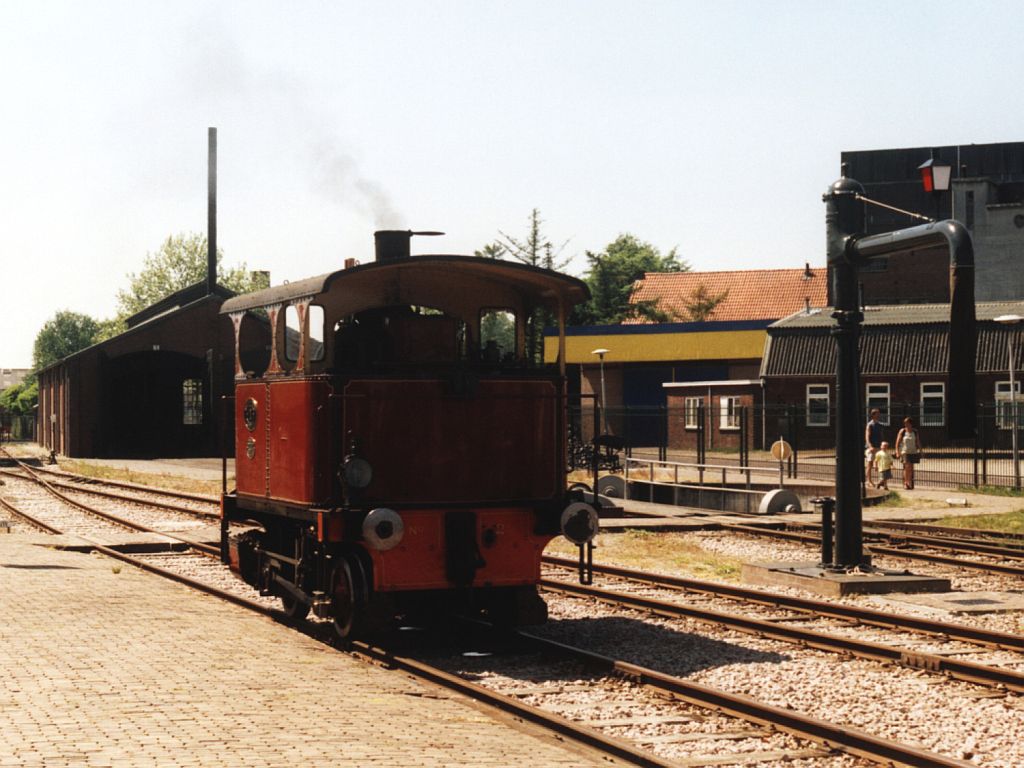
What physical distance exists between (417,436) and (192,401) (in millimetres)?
47057

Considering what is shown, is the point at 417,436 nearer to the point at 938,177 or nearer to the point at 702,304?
the point at 938,177

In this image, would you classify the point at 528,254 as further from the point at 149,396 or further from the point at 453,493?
the point at 453,493

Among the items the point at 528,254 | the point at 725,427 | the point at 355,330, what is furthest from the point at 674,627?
the point at 528,254

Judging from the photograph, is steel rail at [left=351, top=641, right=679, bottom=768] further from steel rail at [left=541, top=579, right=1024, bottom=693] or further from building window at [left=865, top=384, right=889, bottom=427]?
building window at [left=865, top=384, right=889, bottom=427]

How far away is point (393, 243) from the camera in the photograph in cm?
1171

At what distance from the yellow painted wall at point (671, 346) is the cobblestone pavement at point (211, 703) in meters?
44.6

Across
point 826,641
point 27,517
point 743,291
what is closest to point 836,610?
point 826,641

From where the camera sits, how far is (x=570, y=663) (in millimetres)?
10289

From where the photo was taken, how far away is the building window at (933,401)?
4359 centimetres

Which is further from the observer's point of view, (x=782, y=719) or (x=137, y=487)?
(x=137, y=487)

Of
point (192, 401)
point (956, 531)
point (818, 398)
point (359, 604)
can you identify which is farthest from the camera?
point (192, 401)

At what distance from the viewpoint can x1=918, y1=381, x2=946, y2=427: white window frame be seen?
43.7m

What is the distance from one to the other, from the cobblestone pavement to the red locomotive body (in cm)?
88

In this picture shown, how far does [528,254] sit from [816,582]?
202 ft
